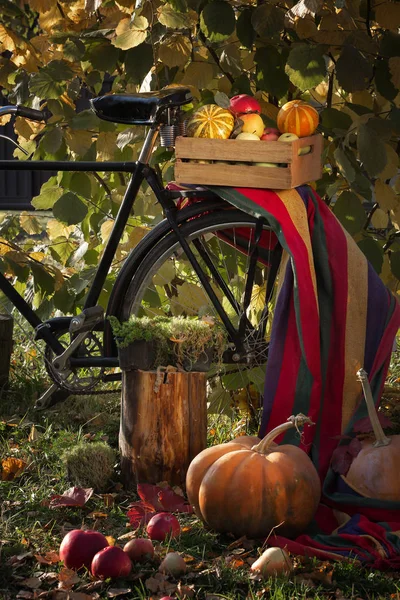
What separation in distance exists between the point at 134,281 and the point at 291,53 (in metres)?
1.06

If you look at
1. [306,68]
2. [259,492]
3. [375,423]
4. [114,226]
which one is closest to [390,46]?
[306,68]

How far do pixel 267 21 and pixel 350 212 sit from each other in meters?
0.81

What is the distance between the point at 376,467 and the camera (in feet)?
9.98

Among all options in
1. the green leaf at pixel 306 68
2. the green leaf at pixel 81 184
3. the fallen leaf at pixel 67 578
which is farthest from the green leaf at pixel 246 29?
the fallen leaf at pixel 67 578

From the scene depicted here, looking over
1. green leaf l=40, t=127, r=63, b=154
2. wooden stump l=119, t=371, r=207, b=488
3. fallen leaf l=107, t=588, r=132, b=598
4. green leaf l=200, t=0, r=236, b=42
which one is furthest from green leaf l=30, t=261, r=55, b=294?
fallen leaf l=107, t=588, r=132, b=598

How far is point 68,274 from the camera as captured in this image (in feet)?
15.1

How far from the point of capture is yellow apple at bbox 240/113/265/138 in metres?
3.49

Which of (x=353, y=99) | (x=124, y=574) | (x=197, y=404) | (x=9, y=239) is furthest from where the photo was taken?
(x=9, y=239)

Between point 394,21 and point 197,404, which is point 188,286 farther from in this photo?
point 394,21

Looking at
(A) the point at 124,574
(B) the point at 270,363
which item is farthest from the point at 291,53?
(A) the point at 124,574

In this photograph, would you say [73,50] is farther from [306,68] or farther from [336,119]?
[336,119]

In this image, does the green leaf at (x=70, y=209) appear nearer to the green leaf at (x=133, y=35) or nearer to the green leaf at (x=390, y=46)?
the green leaf at (x=133, y=35)

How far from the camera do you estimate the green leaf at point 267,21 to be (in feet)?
12.0

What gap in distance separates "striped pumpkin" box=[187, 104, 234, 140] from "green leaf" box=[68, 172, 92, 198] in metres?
0.90
